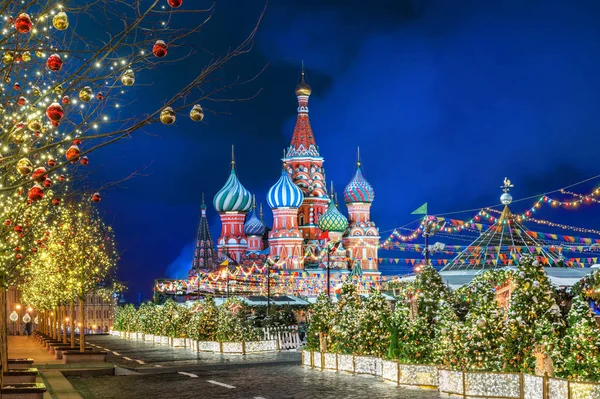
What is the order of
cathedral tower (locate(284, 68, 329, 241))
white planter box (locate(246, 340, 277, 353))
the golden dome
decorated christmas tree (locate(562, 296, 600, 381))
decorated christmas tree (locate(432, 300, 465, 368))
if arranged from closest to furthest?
decorated christmas tree (locate(562, 296, 600, 381)) → decorated christmas tree (locate(432, 300, 465, 368)) → white planter box (locate(246, 340, 277, 353)) → cathedral tower (locate(284, 68, 329, 241)) → the golden dome

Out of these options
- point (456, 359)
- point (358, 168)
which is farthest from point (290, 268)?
point (456, 359)

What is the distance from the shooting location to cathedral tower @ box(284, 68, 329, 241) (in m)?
104

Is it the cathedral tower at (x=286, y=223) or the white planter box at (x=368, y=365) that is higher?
the cathedral tower at (x=286, y=223)

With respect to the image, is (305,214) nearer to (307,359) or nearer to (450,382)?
(307,359)

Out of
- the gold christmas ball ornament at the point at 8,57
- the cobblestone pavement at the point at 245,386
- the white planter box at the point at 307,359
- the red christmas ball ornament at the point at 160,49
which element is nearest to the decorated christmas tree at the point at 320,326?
the white planter box at the point at 307,359

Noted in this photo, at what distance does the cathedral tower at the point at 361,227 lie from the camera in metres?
103

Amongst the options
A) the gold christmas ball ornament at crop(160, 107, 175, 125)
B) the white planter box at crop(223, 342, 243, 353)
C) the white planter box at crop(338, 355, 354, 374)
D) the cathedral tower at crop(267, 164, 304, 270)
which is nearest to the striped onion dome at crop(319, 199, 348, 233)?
the cathedral tower at crop(267, 164, 304, 270)

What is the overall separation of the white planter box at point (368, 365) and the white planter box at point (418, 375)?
237 cm

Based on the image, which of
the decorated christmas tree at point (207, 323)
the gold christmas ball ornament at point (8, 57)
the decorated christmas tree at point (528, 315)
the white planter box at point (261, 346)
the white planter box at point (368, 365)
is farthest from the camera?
the decorated christmas tree at point (207, 323)

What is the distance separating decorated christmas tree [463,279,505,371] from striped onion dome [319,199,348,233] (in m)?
82.7

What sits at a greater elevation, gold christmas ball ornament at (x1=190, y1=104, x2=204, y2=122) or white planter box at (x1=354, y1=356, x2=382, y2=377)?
gold christmas ball ornament at (x1=190, y1=104, x2=204, y2=122)

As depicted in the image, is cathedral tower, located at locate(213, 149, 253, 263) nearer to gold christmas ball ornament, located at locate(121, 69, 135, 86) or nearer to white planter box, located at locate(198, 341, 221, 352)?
white planter box, located at locate(198, 341, 221, 352)

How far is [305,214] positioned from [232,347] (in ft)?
227

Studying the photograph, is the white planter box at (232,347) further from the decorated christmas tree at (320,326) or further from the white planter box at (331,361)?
the white planter box at (331,361)
